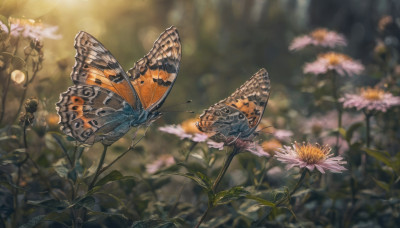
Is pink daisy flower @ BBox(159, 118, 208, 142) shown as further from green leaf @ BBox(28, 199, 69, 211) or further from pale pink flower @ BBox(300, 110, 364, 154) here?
pale pink flower @ BBox(300, 110, 364, 154)

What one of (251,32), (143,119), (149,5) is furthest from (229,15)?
(143,119)

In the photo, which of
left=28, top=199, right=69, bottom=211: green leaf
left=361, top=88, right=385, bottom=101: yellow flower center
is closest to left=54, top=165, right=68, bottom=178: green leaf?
left=28, top=199, right=69, bottom=211: green leaf

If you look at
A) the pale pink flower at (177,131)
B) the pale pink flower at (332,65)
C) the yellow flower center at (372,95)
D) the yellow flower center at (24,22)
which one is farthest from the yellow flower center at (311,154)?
the yellow flower center at (24,22)

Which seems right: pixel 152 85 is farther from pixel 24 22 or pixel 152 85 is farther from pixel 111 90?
pixel 24 22

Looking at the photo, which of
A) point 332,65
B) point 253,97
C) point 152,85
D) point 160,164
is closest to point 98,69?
point 152,85

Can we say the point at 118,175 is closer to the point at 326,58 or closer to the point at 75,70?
the point at 75,70

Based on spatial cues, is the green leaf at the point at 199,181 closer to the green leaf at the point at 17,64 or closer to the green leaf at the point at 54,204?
the green leaf at the point at 54,204

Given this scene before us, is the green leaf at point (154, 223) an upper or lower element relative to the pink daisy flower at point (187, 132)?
lower
